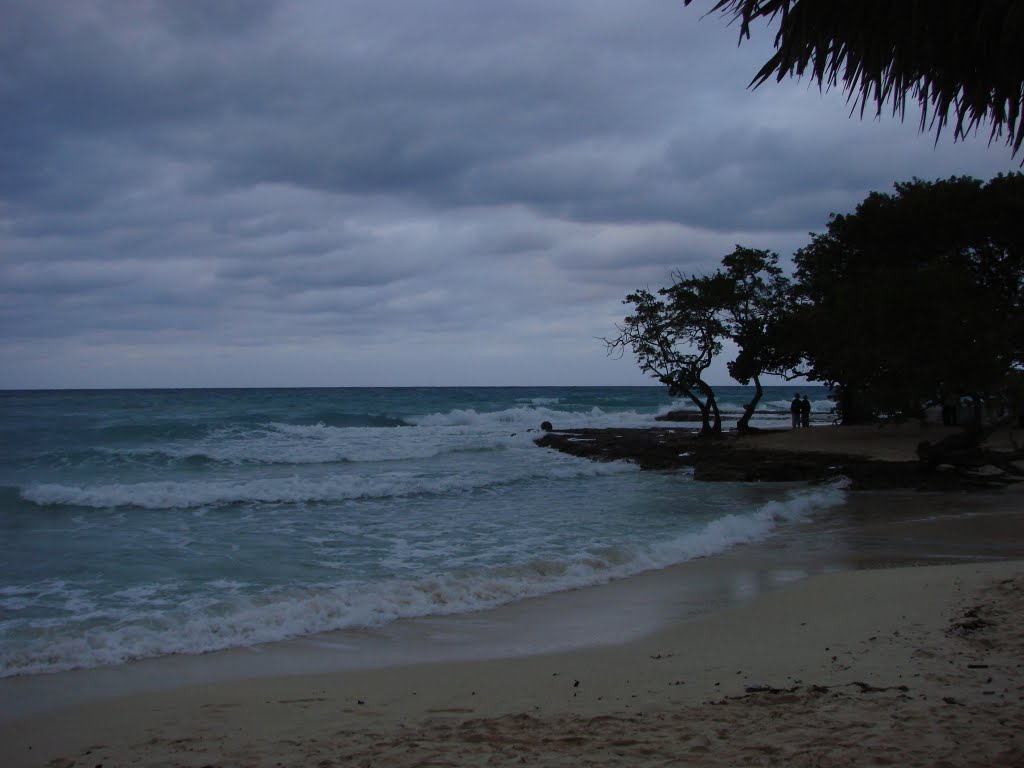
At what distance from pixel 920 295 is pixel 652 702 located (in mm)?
15733

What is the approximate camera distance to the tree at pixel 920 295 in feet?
55.5

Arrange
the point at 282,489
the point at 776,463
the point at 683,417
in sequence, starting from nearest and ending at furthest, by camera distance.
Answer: the point at 282,489, the point at 776,463, the point at 683,417

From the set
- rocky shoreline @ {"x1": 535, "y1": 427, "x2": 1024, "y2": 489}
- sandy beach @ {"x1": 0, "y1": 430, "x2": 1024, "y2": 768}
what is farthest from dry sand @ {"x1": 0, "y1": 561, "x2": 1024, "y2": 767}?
rocky shoreline @ {"x1": 535, "y1": 427, "x2": 1024, "y2": 489}

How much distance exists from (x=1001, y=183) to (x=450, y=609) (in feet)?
69.8

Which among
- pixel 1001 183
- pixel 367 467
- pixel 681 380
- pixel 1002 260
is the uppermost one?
pixel 1001 183

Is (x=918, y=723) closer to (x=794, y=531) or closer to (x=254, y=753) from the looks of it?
(x=254, y=753)

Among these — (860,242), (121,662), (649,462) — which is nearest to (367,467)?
(649,462)

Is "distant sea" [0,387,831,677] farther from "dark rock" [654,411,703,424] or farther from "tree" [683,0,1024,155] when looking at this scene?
"dark rock" [654,411,703,424]

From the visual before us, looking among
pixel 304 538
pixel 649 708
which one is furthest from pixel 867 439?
pixel 649 708

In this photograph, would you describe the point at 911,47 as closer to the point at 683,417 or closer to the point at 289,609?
the point at 289,609

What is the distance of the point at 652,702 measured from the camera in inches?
196

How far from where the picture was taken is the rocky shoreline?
17594 millimetres

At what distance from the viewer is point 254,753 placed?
441 cm

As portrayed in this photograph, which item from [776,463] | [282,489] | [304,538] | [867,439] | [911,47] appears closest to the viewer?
[911,47]
